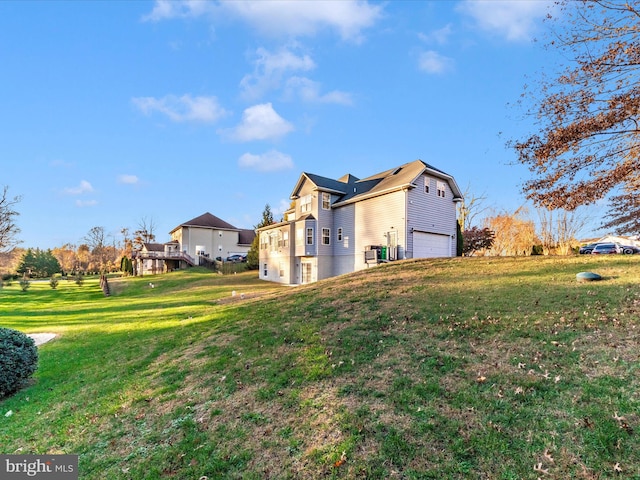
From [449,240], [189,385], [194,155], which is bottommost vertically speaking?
[189,385]

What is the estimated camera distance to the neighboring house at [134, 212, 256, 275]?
41838mm

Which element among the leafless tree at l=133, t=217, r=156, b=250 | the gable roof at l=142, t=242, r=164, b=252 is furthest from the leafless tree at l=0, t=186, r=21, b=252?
the leafless tree at l=133, t=217, r=156, b=250

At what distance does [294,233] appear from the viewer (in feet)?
82.7

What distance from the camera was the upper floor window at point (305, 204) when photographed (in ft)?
81.4

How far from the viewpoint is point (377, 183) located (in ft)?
74.0

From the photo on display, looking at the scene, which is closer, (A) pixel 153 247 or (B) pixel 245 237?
(A) pixel 153 247

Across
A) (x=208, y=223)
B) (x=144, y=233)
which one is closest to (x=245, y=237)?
(x=208, y=223)

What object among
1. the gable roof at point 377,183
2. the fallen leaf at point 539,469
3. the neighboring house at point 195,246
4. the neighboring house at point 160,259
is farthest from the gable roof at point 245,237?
the fallen leaf at point 539,469

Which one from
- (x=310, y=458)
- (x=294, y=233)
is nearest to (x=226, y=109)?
(x=294, y=233)

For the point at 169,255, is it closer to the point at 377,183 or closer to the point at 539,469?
the point at 377,183

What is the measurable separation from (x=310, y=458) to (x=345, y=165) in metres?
32.7

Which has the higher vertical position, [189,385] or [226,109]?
[226,109]

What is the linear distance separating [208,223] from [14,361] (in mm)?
42439

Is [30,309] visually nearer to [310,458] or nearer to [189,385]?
[189,385]
